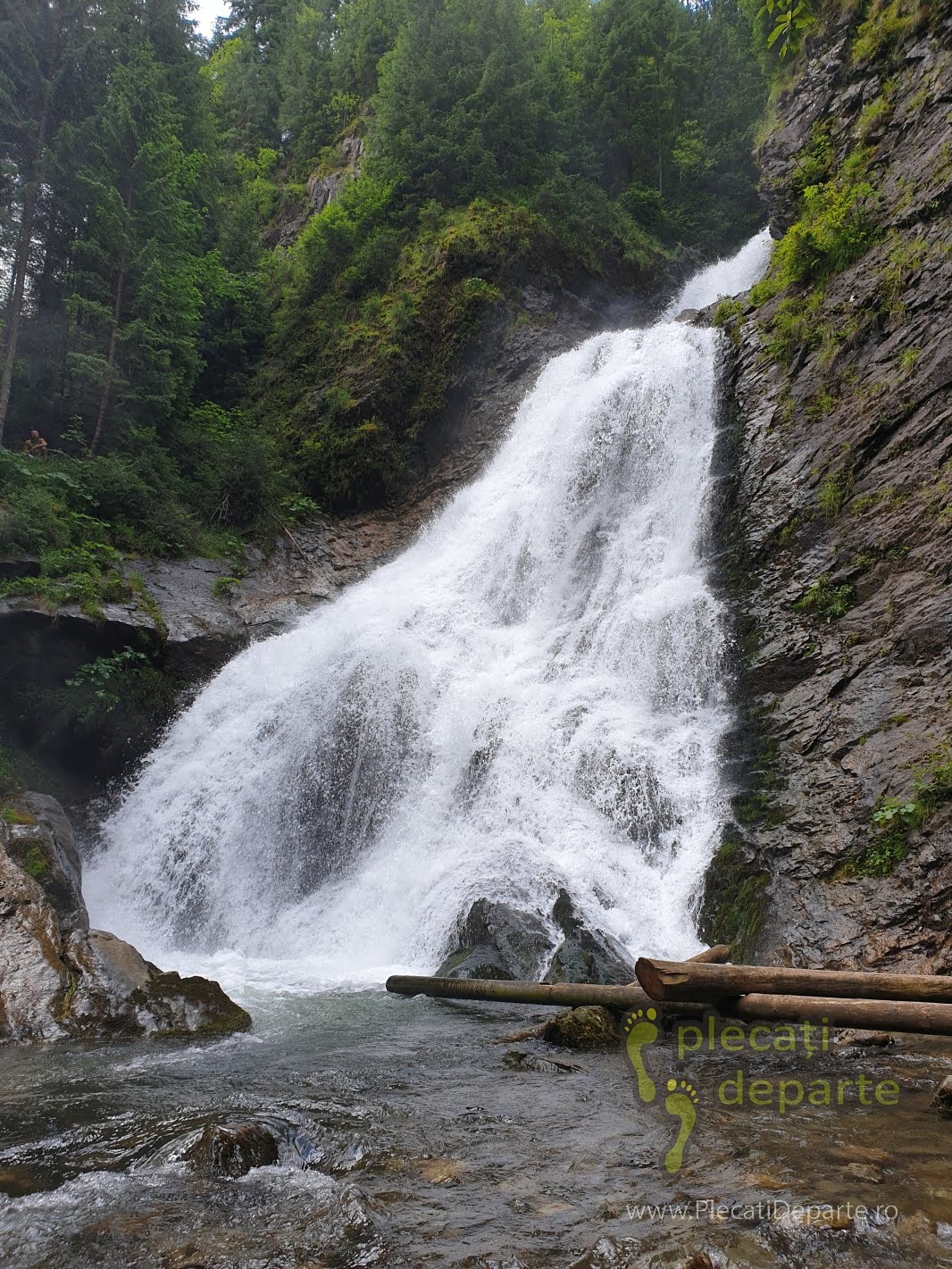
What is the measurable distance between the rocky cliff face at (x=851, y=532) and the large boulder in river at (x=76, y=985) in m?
4.91

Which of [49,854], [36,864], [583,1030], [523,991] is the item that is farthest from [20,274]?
[583,1030]

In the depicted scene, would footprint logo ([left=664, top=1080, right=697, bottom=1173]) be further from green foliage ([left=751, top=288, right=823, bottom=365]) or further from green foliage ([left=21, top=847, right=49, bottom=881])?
green foliage ([left=751, top=288, right=823, bottom=365])

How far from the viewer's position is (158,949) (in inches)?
383

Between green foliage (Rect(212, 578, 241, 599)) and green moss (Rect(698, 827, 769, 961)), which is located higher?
green foliage (Rect(212, 578, 241, 599))

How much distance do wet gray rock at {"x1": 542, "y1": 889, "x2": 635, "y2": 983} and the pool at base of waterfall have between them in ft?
5.71

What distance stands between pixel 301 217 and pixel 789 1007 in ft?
93.9

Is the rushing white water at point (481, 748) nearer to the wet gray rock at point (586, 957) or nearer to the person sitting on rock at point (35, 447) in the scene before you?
the wet gray rock at point (586, 957)

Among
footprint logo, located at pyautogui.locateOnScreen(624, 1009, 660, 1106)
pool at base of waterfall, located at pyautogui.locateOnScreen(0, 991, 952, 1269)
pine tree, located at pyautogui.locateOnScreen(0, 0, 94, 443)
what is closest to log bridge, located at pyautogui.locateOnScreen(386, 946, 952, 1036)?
pool at base of waterfall, located at pyautogui.locateOnScreen(0, 991, 952, 1269)

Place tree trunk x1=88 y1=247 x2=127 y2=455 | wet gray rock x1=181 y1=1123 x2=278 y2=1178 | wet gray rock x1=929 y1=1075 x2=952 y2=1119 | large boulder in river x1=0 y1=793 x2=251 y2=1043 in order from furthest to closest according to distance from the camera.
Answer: tree trunk x1=88 y1=247 x2=127 y2=455, large boulder in river x1=0 y1=793 x2=251 y2=1043, wet gray rock x1=929 y1=1075 x2=952 y2=1119, wet gray rock x1=181 y1=1123 x2=278 y2=1178

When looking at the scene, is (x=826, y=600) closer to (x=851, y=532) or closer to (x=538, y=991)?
(x=851, y=532)

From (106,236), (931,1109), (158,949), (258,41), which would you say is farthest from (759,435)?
(258,41)

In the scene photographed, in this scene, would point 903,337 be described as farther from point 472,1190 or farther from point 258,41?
point 258,41

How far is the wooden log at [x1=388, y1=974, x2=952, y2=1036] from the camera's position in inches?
144

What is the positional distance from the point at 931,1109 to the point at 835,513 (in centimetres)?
757
